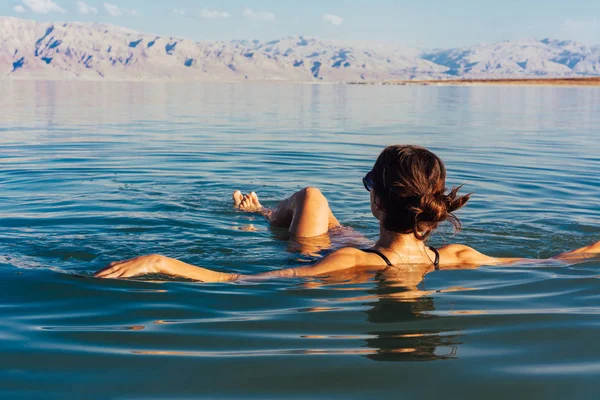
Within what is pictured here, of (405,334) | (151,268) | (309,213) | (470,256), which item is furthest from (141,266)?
(470,256)

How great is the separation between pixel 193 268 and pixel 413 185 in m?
1.49

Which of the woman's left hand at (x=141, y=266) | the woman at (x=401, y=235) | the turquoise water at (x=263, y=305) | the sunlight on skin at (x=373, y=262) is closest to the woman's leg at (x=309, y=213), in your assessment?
the sunlight on skin at (x=373, y=262)

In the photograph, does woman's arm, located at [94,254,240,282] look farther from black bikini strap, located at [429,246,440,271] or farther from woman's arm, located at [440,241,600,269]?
woman's arm, located at [440,241,600,269]

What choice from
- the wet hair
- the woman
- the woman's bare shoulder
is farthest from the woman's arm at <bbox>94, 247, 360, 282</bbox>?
the woman's bare shoulder

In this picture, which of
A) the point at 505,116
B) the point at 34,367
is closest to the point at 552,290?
the point at 34,367

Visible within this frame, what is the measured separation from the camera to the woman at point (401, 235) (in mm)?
3924

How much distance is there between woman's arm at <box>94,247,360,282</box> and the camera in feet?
13.1

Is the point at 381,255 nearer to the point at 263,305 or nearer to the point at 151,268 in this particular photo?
the point at 263,305

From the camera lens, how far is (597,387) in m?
2.76

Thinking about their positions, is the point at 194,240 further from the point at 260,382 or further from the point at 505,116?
the point at 505,116

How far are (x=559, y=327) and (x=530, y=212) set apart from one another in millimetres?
4277

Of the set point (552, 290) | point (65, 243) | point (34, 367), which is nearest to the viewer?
point (34, 367)

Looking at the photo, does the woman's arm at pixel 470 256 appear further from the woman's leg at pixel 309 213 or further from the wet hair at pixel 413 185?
the woman's leg at pixel 309 213

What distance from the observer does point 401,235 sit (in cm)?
432
